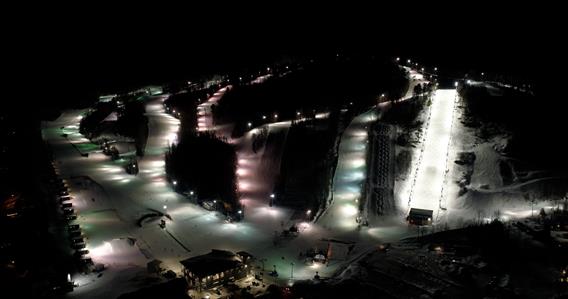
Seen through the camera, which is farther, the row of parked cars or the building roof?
the row of parked cars

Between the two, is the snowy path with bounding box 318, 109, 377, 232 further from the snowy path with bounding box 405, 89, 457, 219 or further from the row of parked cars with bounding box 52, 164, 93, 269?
the row of parked cars with bounding box 52, 164, 93, 269

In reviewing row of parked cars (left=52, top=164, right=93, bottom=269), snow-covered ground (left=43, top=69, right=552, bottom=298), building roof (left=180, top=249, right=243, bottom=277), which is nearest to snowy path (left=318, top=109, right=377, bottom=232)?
snow-covered ground (left=43, top=69, right=552, bottom=298)

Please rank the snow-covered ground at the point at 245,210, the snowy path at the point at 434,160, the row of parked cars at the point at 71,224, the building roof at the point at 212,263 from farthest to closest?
the snowy path at the point at 434,160 < the snow-covered ground at the point at 245,210 < the row of parked cars at the point at 71,224 < the building roof at the point at 212,263

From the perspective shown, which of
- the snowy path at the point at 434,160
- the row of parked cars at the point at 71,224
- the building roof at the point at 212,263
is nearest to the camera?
the building roof at the point at 212,263

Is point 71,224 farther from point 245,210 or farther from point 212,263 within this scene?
point 245,210

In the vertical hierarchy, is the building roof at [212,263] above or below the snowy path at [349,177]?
below

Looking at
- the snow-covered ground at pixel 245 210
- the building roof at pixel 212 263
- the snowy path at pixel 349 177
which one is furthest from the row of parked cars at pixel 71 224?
the snowy path at pixel 349 177

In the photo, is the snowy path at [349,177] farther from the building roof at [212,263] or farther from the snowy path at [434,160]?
the building roof at [212,263]

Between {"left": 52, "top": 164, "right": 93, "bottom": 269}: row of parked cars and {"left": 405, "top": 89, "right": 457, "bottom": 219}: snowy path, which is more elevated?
{"left": 405, "top": 89, "right": 457, "bottom": 219}: snowy path

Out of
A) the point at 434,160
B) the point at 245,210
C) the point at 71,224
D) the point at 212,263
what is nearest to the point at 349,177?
the point at 434,160
